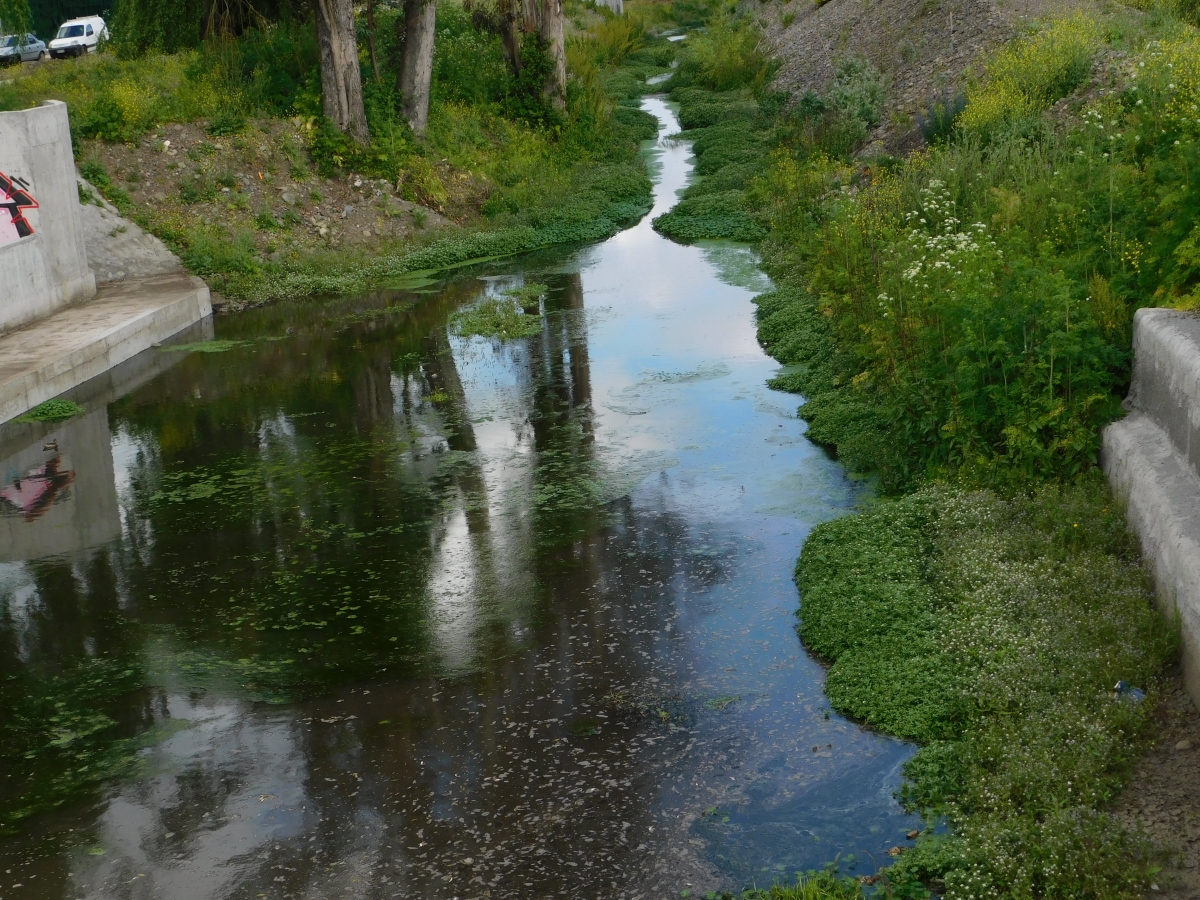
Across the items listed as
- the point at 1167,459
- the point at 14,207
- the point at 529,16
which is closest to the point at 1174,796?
the point at 1167,459

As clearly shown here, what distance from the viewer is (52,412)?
1191 cm

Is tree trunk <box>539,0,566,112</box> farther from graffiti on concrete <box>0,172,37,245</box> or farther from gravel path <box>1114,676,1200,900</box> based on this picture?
gravel path <box>1114,676,1200,900</box>

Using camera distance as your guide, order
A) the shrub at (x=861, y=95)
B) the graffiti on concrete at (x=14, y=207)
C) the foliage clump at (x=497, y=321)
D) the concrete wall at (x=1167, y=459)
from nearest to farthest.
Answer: the concrete wall at (x=1167, y=459), the graffiti on concrete at (x=14, y=207), the foliage clump at (x=497, y=321), the shrub at (x=861, y=95)

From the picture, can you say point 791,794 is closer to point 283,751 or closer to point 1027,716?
point 1027,716

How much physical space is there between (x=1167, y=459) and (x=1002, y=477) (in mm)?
1339

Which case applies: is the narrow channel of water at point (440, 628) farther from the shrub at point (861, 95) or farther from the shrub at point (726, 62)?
the shrub at point (726, 62)

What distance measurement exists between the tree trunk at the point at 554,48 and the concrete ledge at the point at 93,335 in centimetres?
1103

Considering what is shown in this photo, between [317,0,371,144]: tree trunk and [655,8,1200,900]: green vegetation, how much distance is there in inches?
375

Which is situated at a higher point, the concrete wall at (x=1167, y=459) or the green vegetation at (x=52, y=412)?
the concrete wall at (x=1167, y=459)

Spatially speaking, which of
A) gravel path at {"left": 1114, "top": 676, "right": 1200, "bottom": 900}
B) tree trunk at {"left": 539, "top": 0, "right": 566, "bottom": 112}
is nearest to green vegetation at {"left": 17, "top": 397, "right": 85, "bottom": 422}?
gravel path at {"left": 1114, "top": 676, "right": 1200, "bottom": 900}

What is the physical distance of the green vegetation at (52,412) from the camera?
11.8m

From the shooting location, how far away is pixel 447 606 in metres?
7.66

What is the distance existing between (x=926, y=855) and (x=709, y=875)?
0.90 meters

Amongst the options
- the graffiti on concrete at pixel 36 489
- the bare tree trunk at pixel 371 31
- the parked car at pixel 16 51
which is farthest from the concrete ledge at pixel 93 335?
the parked car at pixel 16 51
